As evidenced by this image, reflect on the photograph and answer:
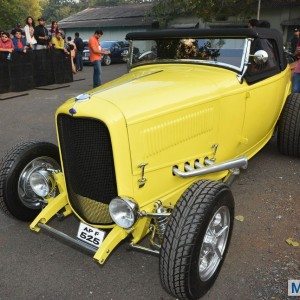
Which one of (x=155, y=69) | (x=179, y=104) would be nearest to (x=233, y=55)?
(x=155, y=69)

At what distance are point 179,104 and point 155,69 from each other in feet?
3.81

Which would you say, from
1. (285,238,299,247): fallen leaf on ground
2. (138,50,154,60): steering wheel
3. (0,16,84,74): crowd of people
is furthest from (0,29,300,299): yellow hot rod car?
(0,16,84,74): crowd of people

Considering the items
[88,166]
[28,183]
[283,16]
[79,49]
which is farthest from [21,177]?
[283,16]

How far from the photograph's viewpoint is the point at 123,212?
2797 millimetres

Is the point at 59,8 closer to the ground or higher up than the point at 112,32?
closer to the ground

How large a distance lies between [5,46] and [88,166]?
10.2 metres

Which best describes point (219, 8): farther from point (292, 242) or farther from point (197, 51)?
point (292, 242)

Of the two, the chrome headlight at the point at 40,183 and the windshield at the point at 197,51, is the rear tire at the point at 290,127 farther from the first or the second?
the chrome headlight at the point at 40,183

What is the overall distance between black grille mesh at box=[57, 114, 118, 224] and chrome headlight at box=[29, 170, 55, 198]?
13.2 inches

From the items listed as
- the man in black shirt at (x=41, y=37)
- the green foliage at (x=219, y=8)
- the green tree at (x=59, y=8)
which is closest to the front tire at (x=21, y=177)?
the man in black shirt at (x=41, y=37)

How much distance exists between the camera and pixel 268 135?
17.5 feet

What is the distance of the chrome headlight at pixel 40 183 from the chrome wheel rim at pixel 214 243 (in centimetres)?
161

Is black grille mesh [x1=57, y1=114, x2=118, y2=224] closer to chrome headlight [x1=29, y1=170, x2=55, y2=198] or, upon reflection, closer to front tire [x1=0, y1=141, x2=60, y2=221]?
chrome headlight [x1=29, y1=170, x2=55, y2=198]

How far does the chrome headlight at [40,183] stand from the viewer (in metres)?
3.58
